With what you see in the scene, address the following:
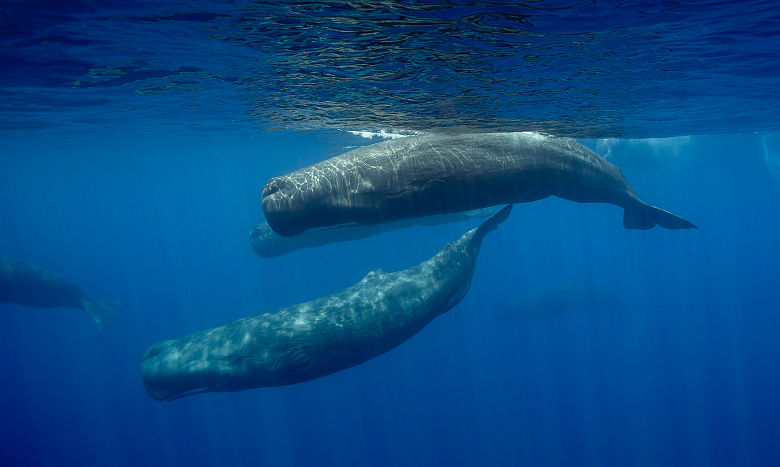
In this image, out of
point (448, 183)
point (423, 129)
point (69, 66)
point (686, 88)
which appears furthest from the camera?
point (423, 129)

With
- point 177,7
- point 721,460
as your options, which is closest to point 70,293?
point 177,7

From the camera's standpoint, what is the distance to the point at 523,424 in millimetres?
26766

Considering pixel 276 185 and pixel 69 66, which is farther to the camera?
pixel 69 66

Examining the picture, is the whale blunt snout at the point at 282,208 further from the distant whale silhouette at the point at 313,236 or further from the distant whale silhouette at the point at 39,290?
the distant whale silhouette at the point at 39,290

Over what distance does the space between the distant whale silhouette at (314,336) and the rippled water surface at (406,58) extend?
365 centimetres

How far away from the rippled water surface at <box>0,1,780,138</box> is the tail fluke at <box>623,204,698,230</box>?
10.2 ft

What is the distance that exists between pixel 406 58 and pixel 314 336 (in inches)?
247

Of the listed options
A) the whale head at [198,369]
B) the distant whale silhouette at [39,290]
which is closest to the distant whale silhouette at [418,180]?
the whale head at [198,369]

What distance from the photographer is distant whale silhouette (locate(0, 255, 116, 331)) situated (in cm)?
1864

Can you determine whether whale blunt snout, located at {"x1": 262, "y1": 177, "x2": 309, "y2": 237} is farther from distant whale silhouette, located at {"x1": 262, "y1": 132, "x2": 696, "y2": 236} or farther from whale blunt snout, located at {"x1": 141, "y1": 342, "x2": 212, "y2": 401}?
whale blunt snout, located at {"x1": 141, "y1": 342, "x2": 212, "y2": 401}

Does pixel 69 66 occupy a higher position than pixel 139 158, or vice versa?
pixel 139 158

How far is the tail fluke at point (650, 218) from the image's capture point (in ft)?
30.0

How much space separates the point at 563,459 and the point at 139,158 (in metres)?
47.8

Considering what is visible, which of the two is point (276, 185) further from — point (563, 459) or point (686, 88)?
point (563, 459)
